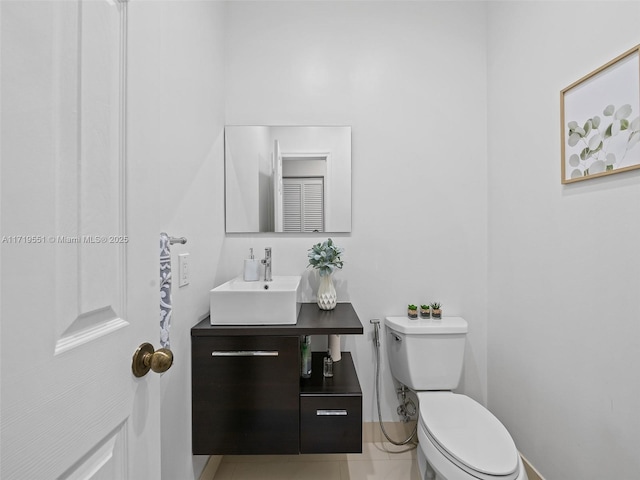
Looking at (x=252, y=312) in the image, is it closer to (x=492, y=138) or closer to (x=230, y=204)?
(x=230, y=204)

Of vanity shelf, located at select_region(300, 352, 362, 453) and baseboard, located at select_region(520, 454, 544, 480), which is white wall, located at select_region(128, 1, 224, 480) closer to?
vanity shelf, located at select_region(300, 352, 362, 453)

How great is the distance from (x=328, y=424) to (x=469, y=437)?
55cm

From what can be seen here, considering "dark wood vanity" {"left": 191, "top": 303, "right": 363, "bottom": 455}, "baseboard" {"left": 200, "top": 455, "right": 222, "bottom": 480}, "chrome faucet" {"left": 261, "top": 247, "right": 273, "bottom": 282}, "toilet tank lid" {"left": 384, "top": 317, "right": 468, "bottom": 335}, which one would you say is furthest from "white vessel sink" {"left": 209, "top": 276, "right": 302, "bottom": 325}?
"baseboard" {"left": 200, "top": 455, "right": 222, "bottom": 480}

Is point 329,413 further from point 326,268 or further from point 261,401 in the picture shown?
point 326,268

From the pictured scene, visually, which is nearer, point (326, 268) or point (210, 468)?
point (210, 468)

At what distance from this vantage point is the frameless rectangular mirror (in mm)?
1870

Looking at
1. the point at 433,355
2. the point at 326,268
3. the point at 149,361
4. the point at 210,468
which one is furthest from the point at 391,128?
the point at 210,468

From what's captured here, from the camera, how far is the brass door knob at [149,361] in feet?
2.17

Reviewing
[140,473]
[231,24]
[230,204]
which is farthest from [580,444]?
[231,24]

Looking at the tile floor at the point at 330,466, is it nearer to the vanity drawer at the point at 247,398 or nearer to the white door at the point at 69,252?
the vanity drawer at the point at 247,398

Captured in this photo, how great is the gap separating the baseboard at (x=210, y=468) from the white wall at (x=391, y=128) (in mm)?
835

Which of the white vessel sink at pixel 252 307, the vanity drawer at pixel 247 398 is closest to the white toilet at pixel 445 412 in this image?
the vanity drawer at pixel 247 398

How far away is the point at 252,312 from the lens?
4.58 ft

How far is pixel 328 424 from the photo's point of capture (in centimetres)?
136
